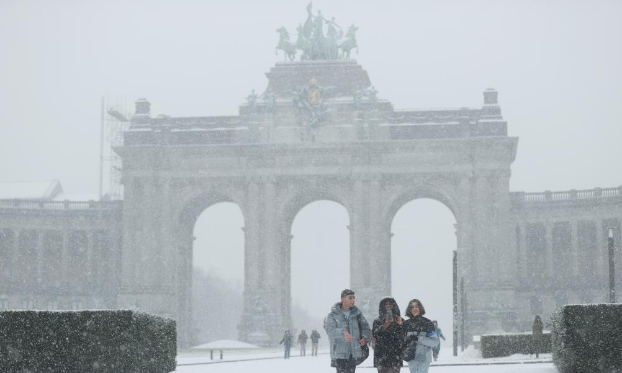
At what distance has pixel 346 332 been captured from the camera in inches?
858

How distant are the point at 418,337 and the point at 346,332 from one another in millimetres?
1831

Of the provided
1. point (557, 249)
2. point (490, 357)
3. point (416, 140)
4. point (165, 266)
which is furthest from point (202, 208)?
point (490, 357)

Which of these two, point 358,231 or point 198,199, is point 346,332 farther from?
point 198,199

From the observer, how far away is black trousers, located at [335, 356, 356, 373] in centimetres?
2188

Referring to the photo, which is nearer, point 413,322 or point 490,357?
point 413,322

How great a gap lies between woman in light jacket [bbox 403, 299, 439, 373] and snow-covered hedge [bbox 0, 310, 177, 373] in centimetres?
877

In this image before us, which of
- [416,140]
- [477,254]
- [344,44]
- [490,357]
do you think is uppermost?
[344,44]

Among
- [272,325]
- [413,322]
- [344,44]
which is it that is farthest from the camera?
[344,44]

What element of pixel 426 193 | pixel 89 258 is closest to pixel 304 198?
pixel 426 193

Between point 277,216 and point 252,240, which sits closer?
point 277,216

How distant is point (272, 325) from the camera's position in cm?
9756

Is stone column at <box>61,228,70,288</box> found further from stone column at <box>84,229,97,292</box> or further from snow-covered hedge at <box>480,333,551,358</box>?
snow-covered hedge at <box>480,333,551,358</box>

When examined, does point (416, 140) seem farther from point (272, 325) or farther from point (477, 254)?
point (272, 325)

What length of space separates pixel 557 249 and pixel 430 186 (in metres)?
15.1
